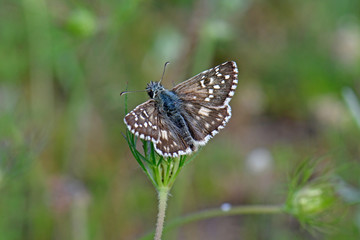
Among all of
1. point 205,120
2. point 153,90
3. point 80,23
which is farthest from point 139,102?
point 205,120

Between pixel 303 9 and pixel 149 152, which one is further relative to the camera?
pixel 303 9

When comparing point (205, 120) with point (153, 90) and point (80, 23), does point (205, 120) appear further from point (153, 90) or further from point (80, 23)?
point (80, 23)

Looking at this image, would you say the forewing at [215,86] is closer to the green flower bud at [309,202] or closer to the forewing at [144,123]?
the forewing at [144,123]

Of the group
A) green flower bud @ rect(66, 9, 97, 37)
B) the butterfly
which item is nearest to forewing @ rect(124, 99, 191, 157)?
the butterfly

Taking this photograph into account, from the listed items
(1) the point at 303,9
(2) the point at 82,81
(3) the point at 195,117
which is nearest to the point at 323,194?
(3) the point at 195,117

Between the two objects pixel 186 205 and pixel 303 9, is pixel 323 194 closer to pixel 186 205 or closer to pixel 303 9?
pixel 186 205

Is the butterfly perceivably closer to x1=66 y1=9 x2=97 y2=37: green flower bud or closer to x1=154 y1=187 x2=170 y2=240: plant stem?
x1=154 y1=187 x2=170 y2=240: plant stem

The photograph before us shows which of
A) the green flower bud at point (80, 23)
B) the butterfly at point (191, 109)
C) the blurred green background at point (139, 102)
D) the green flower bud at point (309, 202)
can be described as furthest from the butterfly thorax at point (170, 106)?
the green flower bud at point (80, 23)
